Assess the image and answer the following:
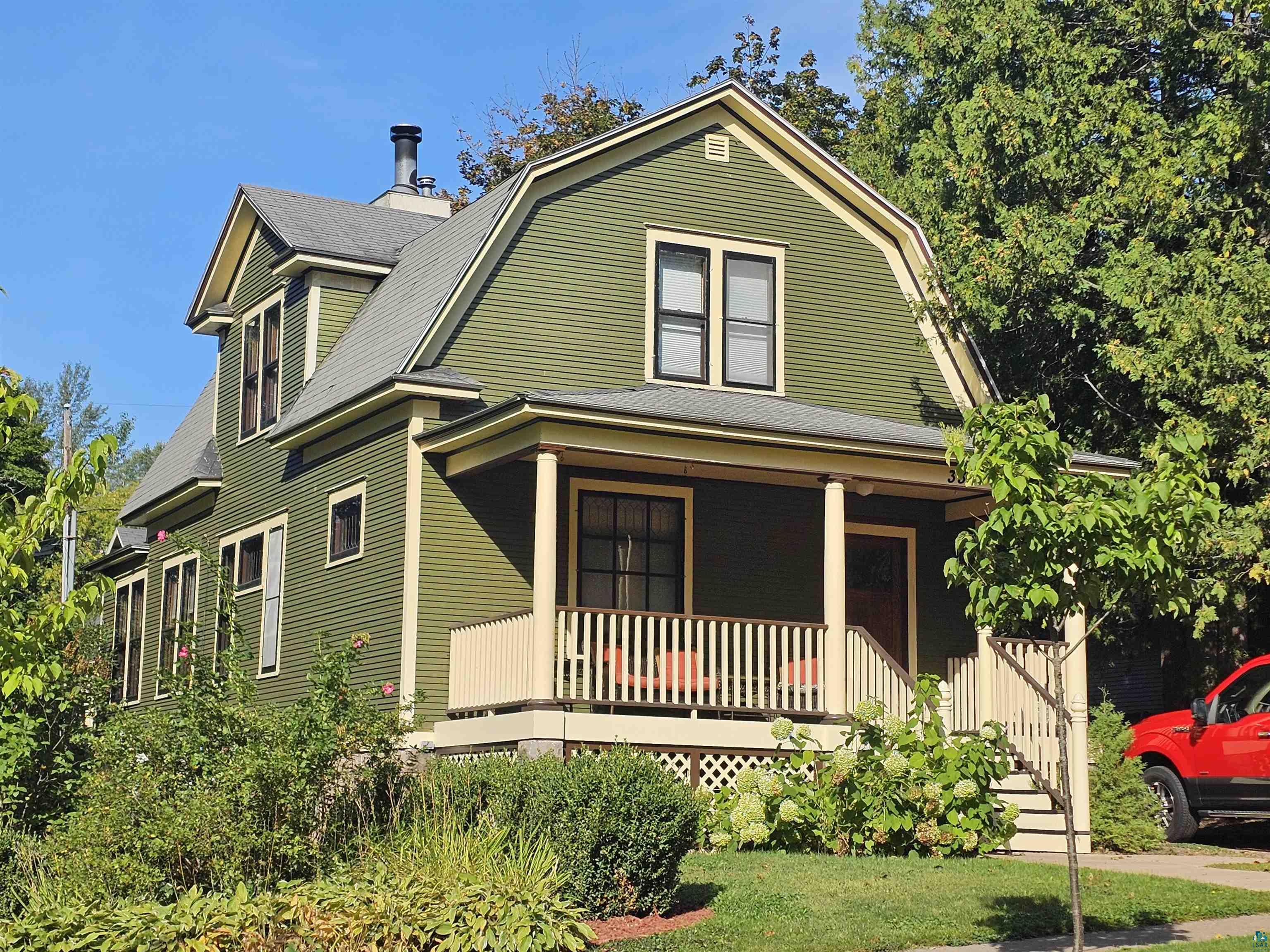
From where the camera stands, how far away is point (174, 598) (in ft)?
87.1

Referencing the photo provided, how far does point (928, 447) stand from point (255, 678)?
402 inches

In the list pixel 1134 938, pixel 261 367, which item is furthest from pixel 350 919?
pixel 261 367

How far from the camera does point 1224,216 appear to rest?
22.1 metres

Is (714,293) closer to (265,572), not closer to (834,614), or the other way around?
(834,614)

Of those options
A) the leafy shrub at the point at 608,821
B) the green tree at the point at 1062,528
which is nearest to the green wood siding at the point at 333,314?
the leafy shrub at the point at 608,821

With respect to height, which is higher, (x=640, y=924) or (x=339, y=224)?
(x=339, y=224)

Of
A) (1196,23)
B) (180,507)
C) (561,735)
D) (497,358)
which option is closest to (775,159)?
(497,358)

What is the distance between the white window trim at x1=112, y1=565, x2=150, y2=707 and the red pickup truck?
16.8 meters

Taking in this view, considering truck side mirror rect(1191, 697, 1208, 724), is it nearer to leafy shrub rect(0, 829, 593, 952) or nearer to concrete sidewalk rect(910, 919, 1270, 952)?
concrete sidewalk rect(910, 919, 1270, 952)

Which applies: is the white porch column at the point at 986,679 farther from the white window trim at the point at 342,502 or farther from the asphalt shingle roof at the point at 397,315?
the white window trim at the point at 342,502

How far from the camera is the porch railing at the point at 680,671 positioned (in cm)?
1667

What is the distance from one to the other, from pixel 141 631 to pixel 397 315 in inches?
421

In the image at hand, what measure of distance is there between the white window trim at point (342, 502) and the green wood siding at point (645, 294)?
2071 mm

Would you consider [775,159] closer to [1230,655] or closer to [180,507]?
[1230,655]
